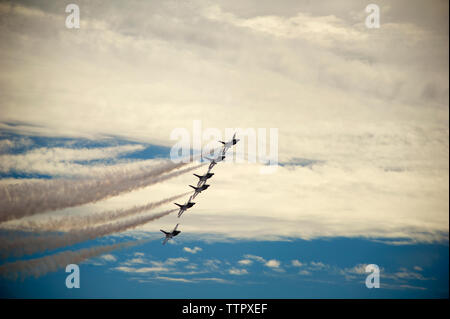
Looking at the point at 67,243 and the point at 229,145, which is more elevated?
the point at 229,145

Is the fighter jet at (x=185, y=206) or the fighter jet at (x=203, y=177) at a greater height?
the fighter jet at (x=203, y=177)

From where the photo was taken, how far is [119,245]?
115m

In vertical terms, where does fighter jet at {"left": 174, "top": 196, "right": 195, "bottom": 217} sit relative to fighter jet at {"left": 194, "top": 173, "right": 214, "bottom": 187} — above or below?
below

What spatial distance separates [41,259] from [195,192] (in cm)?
3776
